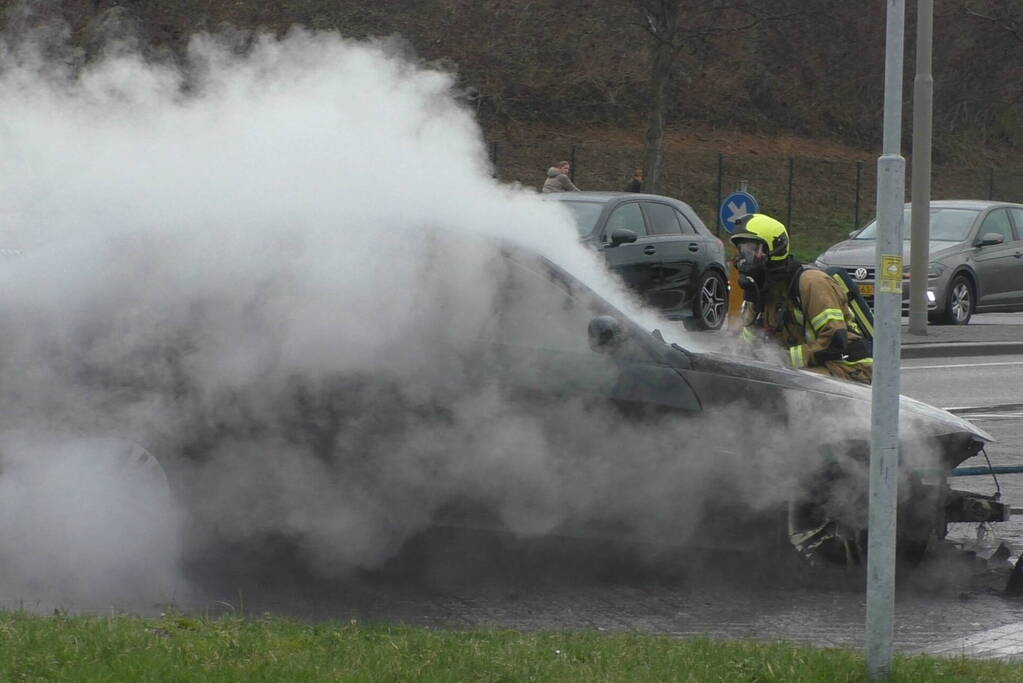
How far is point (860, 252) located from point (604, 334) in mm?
14040

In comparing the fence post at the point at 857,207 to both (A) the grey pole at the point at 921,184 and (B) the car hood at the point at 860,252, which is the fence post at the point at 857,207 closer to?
(B) the car hood at the point at 860,252

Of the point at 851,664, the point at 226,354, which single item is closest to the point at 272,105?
the point at 226,354

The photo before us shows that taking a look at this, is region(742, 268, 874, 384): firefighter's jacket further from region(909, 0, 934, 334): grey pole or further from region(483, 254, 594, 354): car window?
region(909, 0, 934, 334): grey pole

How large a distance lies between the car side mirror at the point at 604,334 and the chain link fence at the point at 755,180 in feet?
81.1

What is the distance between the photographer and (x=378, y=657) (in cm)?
487

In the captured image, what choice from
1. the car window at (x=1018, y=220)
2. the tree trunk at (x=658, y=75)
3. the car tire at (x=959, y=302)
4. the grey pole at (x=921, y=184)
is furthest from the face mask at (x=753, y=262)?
the tree trunk at (x=658, y=75)

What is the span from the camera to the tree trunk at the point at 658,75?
2742cm

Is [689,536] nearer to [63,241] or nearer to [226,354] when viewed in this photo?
[226,354]

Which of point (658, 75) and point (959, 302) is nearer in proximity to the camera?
point (959, 302)

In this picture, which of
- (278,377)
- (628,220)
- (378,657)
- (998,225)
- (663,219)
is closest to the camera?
(378,657)

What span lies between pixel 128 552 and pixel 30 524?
0.40m

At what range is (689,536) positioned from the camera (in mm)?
6570

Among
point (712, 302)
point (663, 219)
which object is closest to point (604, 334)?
point (663, 219)

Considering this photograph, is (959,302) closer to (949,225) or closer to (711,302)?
(949,225)
